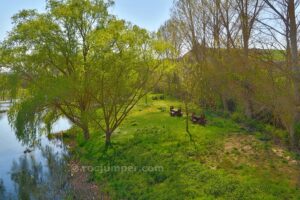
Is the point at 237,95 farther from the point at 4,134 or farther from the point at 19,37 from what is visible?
the point at 4,134

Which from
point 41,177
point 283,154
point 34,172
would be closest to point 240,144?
point 283,154

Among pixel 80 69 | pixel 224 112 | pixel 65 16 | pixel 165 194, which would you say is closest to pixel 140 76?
pixel 80 69

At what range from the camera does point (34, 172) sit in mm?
15859

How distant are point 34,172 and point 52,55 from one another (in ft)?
23.8

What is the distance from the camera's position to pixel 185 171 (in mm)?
11758

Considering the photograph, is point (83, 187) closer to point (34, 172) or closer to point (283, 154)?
point (34, 172)

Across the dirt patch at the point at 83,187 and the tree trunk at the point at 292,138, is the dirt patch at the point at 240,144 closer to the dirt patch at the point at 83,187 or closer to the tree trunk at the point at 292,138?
the tree trunk at the point at 292,138

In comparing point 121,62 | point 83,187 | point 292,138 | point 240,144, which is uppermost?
point 121,62

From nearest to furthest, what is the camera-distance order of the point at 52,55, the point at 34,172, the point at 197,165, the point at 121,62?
the point at 197,165 → the point at 34,172 → the point at 121,62 → the point at 52,55

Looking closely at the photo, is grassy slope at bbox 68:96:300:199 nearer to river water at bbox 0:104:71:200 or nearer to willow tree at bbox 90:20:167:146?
river water at bbox 0:104:71:200

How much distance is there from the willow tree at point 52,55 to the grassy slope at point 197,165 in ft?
13.3

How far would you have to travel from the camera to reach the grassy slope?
9.72 meters

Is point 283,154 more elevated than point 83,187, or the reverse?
point 283,154

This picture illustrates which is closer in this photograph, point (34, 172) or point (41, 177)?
point (41, 177)
